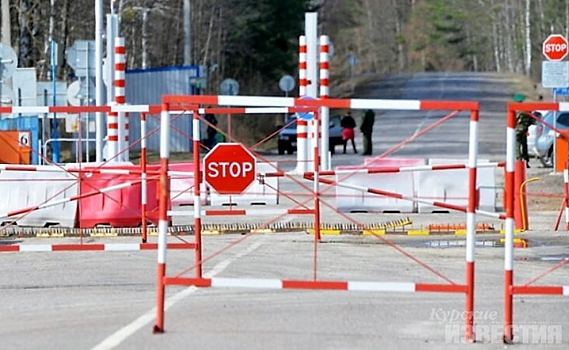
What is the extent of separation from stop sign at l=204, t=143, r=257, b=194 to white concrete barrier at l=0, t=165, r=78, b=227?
275 inches

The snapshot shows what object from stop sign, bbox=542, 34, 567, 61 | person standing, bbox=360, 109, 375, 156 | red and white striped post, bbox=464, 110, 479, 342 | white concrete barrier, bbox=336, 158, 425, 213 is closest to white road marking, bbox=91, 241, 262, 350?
red and white striped post, bbox=464, 110, 479, 342

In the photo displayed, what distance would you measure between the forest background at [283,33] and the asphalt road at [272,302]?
63.1ft

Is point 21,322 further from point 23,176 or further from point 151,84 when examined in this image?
point 151,84

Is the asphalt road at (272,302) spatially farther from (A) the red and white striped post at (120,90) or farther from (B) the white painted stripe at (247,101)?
(A) the red and white striped post at (120,90)

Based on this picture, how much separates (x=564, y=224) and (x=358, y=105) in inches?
391

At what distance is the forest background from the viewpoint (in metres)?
50.3

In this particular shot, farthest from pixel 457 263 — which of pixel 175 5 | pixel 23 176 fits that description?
pixel 175 5

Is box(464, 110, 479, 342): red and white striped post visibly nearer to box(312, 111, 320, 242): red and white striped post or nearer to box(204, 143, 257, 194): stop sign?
box(204, 143, 257, 194): stop sign

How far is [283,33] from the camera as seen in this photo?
77.3m

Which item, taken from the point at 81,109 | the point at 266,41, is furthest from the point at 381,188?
the point at 266,41

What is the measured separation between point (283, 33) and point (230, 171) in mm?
66529

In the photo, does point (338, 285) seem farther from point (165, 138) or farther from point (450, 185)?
point (450, 185)

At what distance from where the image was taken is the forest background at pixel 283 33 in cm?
5028

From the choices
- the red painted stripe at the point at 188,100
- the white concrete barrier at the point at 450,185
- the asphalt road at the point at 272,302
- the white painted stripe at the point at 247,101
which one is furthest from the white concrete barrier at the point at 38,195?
the white painted stripe at the point at 247,101
